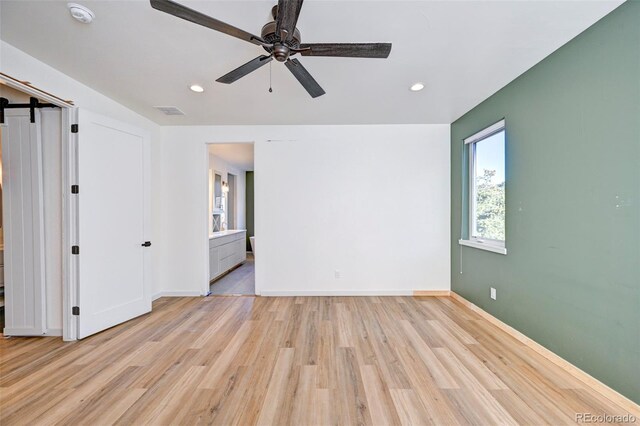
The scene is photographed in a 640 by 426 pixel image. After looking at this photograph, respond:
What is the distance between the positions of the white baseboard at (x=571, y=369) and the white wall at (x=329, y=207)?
1.19 meters

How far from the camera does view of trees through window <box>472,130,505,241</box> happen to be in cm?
294

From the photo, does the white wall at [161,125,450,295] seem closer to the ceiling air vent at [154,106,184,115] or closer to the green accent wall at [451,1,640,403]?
the ceiling air vent at [154,106,184,115]

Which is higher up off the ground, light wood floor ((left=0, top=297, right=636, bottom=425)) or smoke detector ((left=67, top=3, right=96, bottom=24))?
smoke detector ((left=67, top=3, right=96, bottom=24))

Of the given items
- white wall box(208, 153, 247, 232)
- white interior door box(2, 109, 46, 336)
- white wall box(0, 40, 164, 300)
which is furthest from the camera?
white wall box(208, 153, 247, 232)

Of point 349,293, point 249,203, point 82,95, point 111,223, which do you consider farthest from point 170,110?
point 249,203

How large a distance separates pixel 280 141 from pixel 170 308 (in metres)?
2.84

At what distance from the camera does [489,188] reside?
10.3ft

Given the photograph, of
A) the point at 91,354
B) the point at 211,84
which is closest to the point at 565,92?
the point at 211,84

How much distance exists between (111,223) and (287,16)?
2926 millimetres

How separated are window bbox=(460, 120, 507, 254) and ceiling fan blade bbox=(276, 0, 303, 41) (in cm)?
259

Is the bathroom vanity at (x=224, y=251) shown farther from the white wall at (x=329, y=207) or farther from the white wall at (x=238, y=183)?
the white wall at (x=238, y=183)

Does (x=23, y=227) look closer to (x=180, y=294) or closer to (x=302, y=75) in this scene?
(x=180, y=294)

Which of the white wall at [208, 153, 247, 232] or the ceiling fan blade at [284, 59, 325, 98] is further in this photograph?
the white wall at [208, 153, 247, 232]

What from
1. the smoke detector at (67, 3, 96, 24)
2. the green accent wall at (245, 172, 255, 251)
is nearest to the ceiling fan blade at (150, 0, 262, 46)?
the smoke detector at (67, 3, 96, 24)
